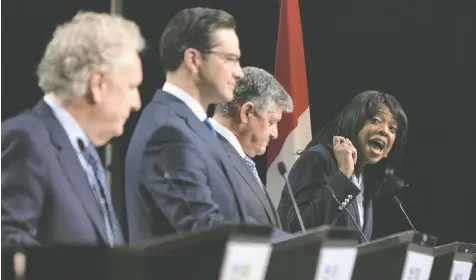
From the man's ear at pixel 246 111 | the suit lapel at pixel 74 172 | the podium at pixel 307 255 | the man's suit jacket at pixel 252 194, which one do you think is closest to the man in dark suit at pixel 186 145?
the man's suit jacket at pixel 252 194

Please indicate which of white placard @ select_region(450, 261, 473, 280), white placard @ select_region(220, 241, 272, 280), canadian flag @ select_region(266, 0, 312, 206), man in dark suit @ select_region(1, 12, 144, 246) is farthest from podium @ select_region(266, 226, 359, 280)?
canadian flag @ select_region(266, 0, 312, 206)

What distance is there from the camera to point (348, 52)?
18.5ft

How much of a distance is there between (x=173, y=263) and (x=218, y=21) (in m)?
1.23

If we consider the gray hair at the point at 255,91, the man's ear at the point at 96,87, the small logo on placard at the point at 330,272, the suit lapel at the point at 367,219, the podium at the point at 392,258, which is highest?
the man's ear at the point at 96,87

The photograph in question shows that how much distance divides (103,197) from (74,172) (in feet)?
0.48

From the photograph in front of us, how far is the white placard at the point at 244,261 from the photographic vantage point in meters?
1.67

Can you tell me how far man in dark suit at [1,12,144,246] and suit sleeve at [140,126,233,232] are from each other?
21 cm

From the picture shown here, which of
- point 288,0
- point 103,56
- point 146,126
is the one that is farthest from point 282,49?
point 103,56

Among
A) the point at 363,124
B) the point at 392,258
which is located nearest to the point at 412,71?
the point at 363,124

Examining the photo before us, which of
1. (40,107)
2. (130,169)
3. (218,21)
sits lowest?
(130,169)

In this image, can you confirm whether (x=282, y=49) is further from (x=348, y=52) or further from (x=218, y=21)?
(x=218, y=21)

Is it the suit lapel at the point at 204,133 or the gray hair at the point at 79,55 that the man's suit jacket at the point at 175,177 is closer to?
the suit lapel at the point at 204,133

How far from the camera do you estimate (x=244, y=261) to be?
170cm

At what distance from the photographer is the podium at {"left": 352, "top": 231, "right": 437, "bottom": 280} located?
251 cm
